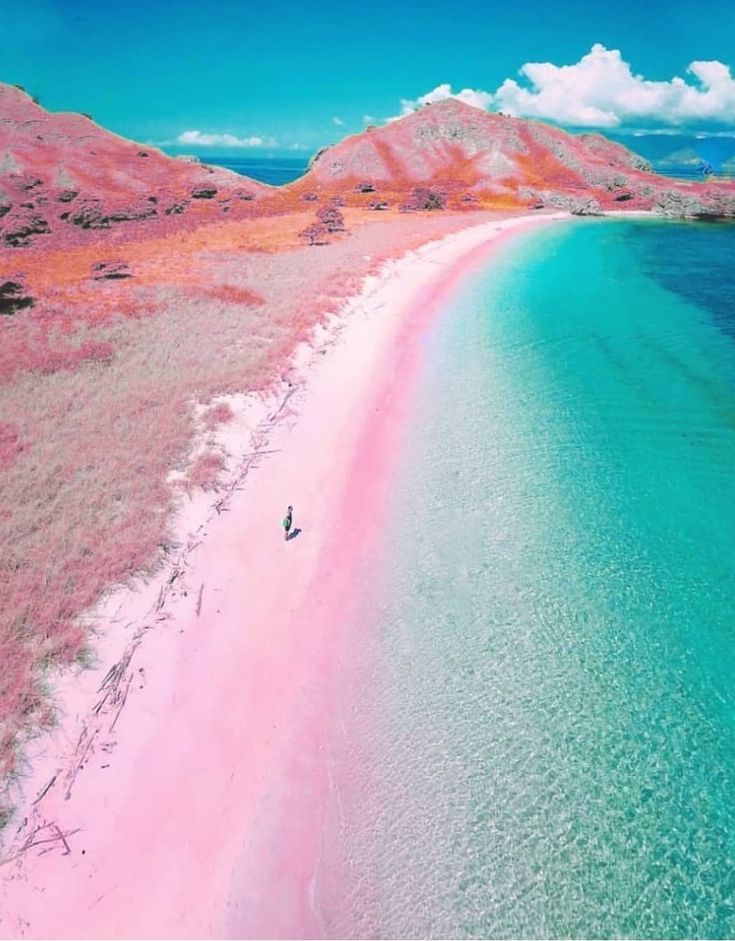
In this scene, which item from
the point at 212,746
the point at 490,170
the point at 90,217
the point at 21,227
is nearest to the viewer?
the point at 212,746

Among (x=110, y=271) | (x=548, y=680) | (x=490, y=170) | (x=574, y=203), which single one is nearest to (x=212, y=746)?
(x=548, y=680)

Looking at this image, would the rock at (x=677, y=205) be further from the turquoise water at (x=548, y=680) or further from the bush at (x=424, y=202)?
the turquoise water at (x=548, y=680)

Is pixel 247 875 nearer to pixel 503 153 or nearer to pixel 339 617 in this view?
pixel 339 617

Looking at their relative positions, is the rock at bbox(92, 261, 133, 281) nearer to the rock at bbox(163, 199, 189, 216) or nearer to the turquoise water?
the turquoise water

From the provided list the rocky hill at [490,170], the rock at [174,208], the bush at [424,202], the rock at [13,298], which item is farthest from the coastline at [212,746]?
the rocky hill at [490,170]

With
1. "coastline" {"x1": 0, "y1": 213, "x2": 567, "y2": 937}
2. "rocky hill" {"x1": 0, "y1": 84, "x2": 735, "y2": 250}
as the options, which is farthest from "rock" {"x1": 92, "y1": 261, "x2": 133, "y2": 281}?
"coastline" {"x1": 0, "y1": 213, "x2": 567, "y2": 937}

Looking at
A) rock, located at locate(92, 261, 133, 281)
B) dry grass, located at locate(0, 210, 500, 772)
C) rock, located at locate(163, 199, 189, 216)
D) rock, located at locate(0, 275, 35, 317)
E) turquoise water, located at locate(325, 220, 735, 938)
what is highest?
rock, located at locate(163, 199, 189, 216)

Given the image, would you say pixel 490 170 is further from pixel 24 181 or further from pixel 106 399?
pixel 106 399
